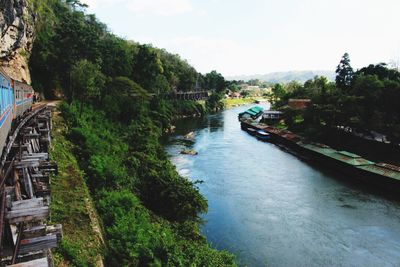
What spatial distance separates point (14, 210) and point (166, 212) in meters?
16.2

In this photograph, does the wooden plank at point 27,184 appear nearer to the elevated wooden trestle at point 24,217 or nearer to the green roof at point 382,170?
the elevated wooden trestle at point 24,217

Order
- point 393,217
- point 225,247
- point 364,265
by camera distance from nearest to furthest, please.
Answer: point 364,265 < point 225,247 < point 393,217

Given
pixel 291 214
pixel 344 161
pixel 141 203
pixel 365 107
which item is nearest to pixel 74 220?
pixel 141 203

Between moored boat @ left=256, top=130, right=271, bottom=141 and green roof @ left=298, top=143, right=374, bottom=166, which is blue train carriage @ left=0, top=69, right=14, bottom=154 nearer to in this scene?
green roof @ left=298, top=143, right=374, bottom=166

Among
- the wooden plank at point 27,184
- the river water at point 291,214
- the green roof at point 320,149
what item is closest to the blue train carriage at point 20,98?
the wooden plank at point 27,184

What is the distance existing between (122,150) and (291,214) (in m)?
17.1

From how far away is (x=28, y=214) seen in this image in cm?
779

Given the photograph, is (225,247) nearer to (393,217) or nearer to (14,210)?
(393,217)

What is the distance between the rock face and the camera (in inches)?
1410

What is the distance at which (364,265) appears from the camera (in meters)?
20.7

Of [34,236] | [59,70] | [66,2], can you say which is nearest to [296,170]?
[34,236]

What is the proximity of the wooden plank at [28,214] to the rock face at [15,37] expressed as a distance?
109 ft

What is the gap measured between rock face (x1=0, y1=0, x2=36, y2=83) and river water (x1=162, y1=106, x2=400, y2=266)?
76.6 ft

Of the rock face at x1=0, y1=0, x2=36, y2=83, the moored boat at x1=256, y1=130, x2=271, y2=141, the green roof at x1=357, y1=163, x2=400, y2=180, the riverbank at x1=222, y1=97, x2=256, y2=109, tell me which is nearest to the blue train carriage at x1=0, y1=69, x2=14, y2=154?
Answer: the rock face at x1=0, y1=0, x2=36, y2=83
